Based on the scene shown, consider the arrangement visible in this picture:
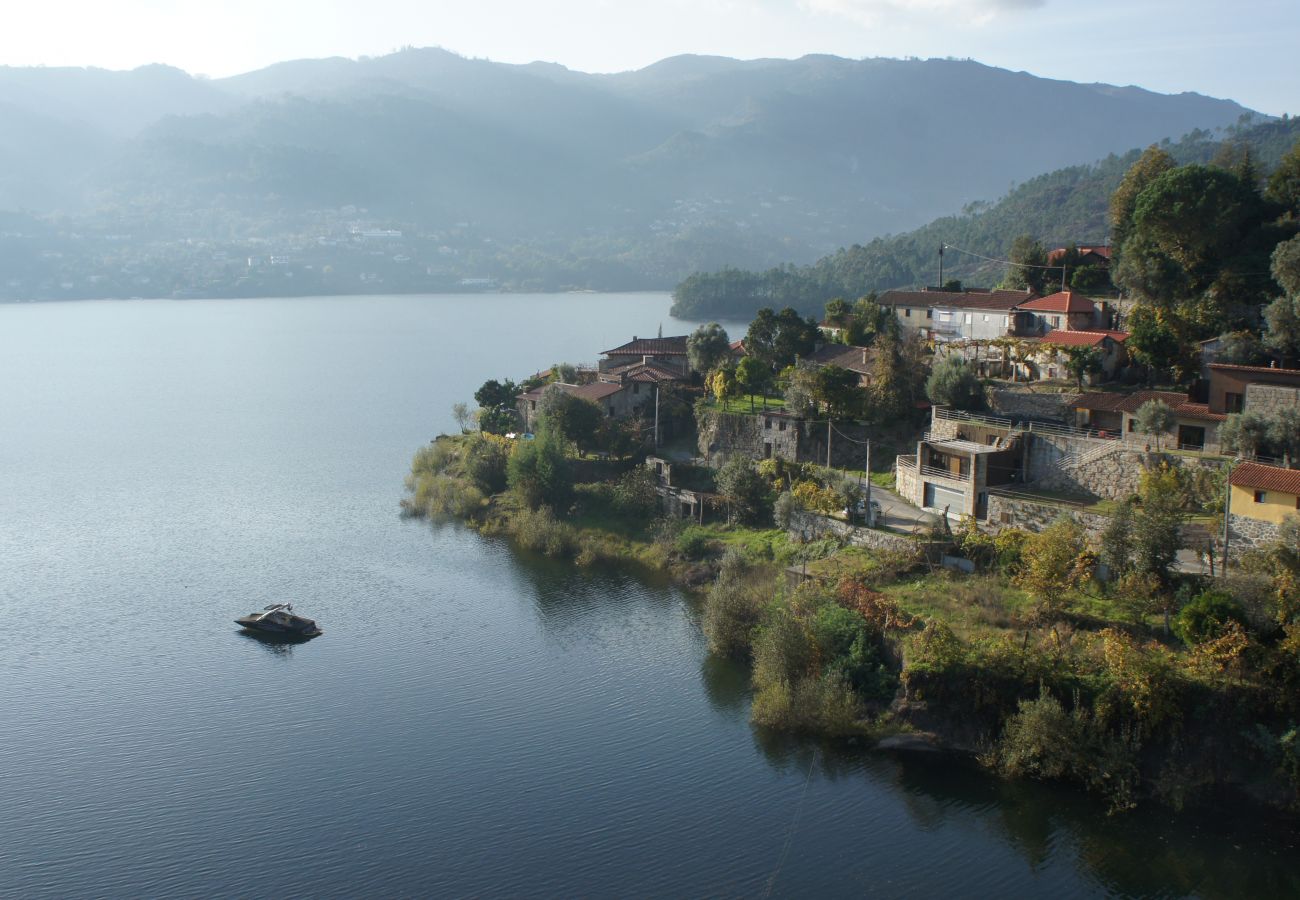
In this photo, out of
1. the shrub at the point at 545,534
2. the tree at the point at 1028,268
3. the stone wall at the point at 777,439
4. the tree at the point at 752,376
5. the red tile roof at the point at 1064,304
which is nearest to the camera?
the shrub at the point at 545,534

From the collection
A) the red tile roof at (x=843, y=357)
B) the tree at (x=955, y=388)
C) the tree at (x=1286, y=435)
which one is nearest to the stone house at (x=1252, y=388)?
the tree at (x=1286, y=435)

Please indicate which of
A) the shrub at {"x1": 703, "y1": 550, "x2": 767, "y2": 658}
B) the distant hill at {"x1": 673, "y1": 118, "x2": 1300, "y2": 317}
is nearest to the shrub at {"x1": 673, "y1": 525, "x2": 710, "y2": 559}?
the shrub at {"x1": 703, "y1": 550, "x2": 767, "y2": 658}

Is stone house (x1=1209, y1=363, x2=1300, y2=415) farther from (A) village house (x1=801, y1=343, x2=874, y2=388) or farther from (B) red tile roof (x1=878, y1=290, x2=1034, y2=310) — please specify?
(B) red tile roof (x1=878, y1=290, x2=1034, y2=310)

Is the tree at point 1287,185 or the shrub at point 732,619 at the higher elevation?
the tree at point 1287,185

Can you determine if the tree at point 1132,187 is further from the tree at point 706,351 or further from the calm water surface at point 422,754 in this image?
the calm water surface at point 422,754

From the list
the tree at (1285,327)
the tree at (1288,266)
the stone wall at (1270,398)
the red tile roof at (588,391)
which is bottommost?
the red tile roof at (588,391)

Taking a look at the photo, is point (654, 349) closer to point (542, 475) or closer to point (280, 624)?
point (542, 475)
